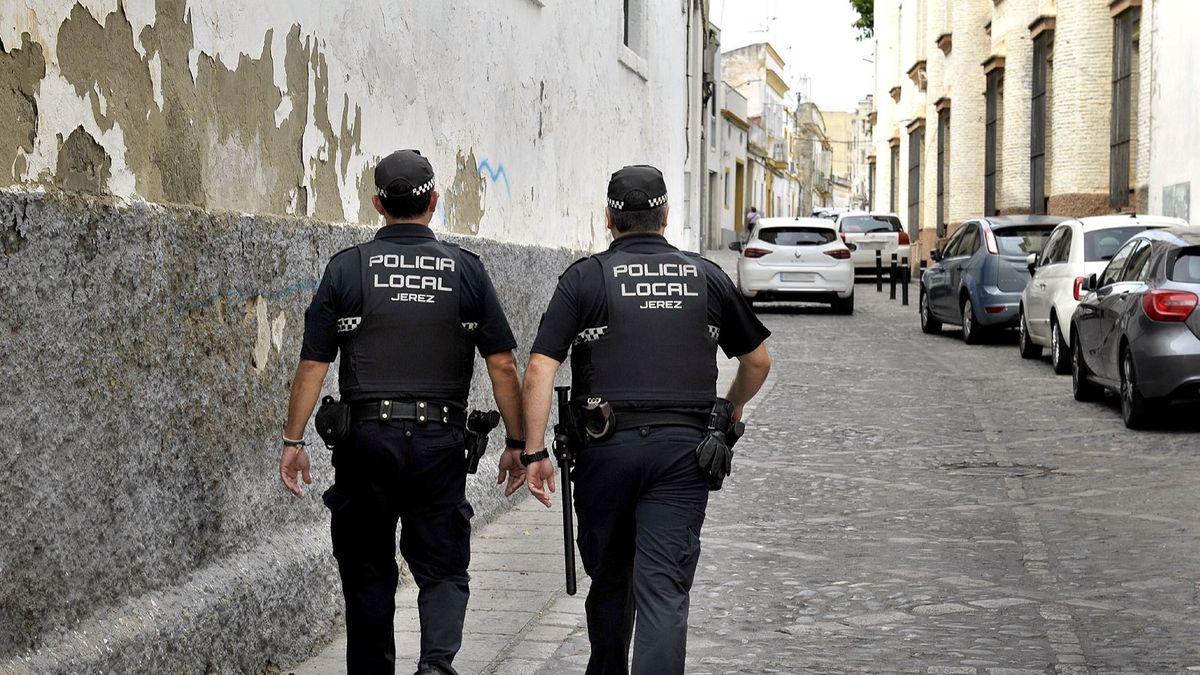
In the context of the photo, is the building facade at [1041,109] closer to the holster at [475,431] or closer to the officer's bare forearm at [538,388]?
the holster at [475,431]

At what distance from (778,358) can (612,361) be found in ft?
44.3

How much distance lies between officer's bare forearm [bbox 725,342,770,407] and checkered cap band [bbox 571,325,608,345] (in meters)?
0.48

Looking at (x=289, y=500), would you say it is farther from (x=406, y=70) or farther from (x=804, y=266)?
(x=804, y=266)

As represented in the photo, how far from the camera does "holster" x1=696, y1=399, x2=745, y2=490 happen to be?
4.54 metres

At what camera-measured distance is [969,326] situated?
19844 mm

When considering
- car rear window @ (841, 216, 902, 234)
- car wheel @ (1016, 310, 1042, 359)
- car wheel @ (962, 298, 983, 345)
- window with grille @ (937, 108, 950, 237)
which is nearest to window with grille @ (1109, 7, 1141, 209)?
car wheel @ (962, 298, 983, 345)

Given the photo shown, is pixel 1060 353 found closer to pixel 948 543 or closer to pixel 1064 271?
pixel 1064 271

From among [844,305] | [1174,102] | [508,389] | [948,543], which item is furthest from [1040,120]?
[508,389]

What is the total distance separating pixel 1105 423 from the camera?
1230 centimetres

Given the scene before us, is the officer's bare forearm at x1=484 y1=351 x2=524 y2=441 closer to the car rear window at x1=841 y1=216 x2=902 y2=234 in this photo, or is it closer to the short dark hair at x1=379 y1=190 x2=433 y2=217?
the short dark hair at x1=379 y1=190 x2=433 y2=217

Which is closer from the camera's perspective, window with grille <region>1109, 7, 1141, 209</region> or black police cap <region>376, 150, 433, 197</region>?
black police cap <region>376, 150, 433, 197</region>

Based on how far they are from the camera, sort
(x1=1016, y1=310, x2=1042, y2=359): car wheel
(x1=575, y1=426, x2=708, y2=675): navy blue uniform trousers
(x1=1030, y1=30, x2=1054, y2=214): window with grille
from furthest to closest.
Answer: (x1=1030, y1=30, x2=1054, y2=214): window with grille, (x1=1016, y1=310, x2=1042, y2=359): car wheel, (x1=575, y1=426, x2=708, y2=675): navy blue uniform trousers

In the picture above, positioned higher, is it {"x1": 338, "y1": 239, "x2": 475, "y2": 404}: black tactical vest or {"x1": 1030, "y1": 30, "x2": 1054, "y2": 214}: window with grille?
{"x1": 1030, "y1": 30, "x2": 1054, "y2": 214}: window with grille

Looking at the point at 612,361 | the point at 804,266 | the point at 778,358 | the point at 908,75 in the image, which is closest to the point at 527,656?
the point at 612,361
